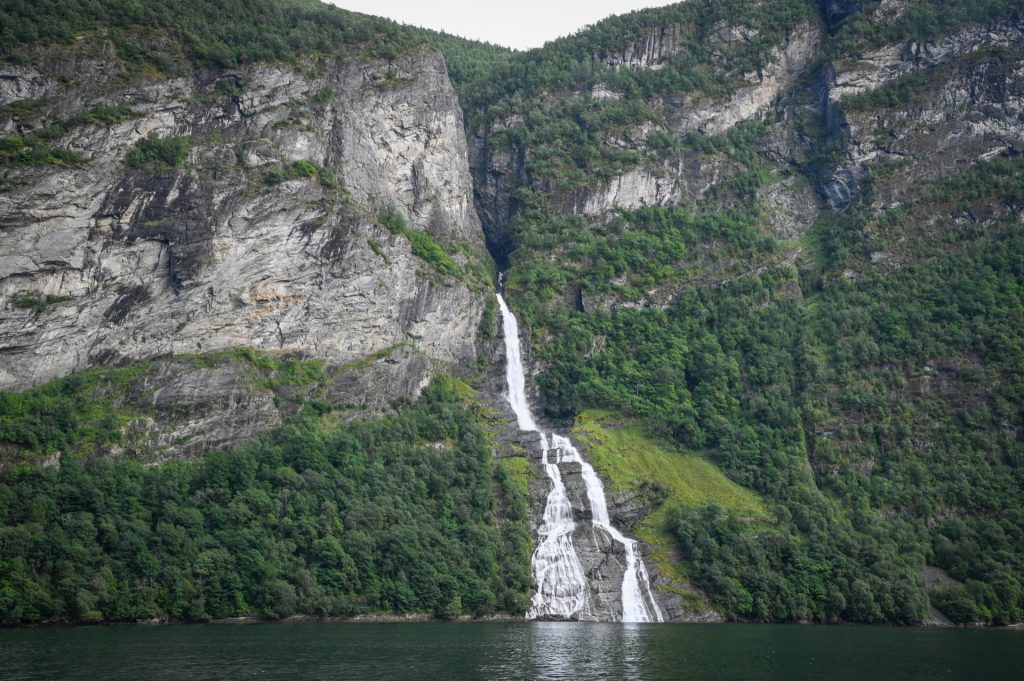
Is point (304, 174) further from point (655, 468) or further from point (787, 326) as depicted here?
point (787, 326)

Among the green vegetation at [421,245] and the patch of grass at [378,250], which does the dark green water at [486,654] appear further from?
the green vegetation at [421,245]

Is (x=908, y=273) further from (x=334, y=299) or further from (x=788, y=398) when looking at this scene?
(x=334, y=299)

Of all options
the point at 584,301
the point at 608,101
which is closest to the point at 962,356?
the point at 584,301

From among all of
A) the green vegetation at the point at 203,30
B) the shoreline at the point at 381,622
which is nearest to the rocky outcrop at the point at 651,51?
the green vegetation at the point at 203,30

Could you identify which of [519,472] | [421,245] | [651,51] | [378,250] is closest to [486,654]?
[519,472]

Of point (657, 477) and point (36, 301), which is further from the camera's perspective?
point (657, 477)

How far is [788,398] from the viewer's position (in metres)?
119

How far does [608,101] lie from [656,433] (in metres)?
73.7

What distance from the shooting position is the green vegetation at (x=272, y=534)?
73562 millimetres

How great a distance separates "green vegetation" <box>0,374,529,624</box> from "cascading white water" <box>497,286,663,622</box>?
2607mm

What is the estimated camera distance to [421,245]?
417ft

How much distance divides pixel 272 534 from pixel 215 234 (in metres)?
40.2

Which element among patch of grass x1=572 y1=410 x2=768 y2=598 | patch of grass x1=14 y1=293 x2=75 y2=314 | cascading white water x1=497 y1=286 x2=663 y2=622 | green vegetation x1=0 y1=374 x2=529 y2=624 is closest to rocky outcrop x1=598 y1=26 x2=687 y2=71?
patch of grass x1=572 y1=410 x2=768 y2=598

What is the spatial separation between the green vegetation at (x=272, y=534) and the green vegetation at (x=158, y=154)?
34.9 meters
